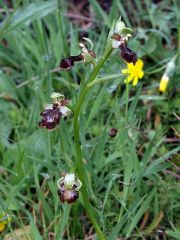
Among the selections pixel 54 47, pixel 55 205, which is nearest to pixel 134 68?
pixel 54 47

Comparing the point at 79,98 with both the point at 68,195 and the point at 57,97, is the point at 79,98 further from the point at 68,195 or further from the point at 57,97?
the point at 68,195

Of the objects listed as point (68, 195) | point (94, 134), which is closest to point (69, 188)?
point (68, 195)

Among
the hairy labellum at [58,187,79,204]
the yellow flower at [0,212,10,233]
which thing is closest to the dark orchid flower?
the hairy labellum at [58,187,79,204]

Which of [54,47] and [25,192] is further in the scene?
[54,47]

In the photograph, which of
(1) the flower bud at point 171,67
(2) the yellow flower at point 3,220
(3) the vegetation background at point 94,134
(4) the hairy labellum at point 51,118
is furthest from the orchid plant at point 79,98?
(1) the flower bud at point 171,67

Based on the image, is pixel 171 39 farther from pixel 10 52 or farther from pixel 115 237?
pixel 115 237

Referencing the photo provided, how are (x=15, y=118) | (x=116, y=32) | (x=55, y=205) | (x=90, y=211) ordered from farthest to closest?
(x=15, y=118) < (x=55, y=205) < (x=90, y=211) < (x=116, y=32)

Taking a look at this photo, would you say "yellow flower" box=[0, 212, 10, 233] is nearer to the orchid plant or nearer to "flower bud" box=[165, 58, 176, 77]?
the orchid plant
